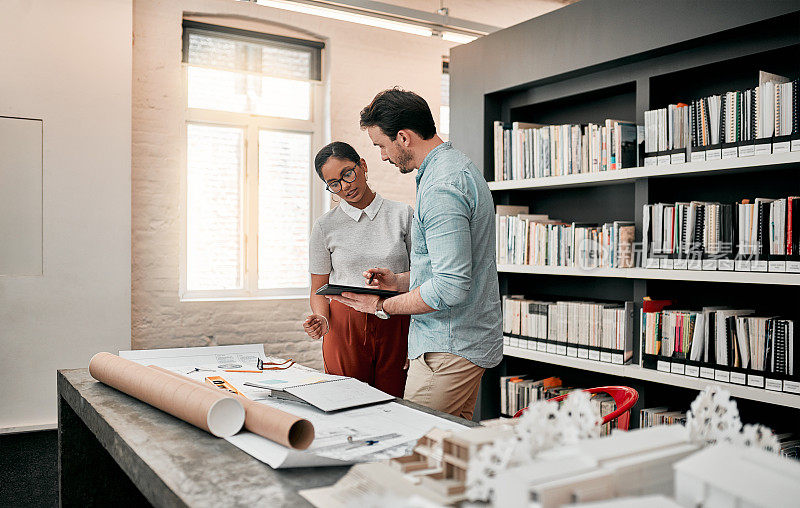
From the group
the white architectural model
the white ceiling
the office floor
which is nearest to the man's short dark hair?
the white architectural model

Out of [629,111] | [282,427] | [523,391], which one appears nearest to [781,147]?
[629,111]

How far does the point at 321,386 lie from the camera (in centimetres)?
169

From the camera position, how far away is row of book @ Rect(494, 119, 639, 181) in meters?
3.23

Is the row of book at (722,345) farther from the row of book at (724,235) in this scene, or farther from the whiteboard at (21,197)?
the whiteboard at (21,197)

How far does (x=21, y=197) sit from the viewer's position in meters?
4.31

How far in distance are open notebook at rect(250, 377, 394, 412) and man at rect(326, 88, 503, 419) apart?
0.27 m

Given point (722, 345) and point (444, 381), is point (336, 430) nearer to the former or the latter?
point (444, 381)

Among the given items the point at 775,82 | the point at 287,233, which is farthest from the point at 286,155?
the point at 775,82

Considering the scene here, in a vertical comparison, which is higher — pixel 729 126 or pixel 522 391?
pixel 729 126

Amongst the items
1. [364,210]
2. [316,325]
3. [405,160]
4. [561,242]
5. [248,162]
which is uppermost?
[248,162]

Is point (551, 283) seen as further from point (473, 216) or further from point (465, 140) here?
point (473, 216)

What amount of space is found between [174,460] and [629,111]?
3144 millimetres

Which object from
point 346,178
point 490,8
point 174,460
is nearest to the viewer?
point 174,460

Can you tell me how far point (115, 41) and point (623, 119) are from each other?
347 centimetres
